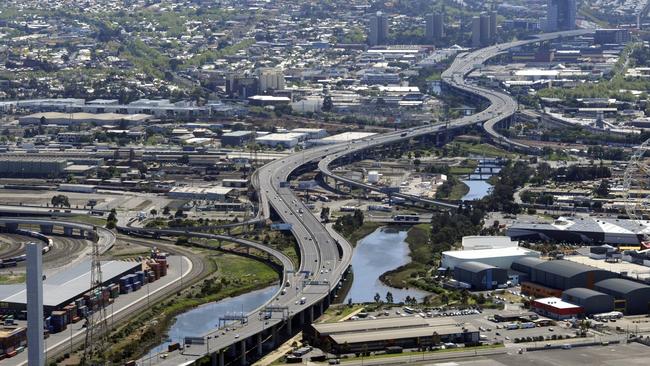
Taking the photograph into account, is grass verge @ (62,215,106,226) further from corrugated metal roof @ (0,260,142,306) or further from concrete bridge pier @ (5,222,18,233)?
corrugated metal roof @ (0,260,142,306)

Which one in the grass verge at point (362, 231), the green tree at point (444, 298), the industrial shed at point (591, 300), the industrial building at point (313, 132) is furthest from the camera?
the industrial building at point (313, 132)

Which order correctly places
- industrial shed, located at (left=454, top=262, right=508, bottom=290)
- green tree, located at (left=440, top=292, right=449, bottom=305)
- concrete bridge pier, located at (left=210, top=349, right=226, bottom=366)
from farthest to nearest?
industrial shed, located at (left=454, top=262, right=508, bottom=290)
green tree, located at (left=440, top=292, right=449, bottom=305)
concrete bridge pier, located at (left=210, top=349, right=226, bottom=366)

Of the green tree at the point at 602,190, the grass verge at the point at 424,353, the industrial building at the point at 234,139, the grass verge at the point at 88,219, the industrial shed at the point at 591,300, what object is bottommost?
the grass verge at the point at 424,353

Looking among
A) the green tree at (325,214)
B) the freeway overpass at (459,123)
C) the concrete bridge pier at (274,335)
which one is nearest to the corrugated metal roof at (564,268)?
the concrete bridge pier at (274,335)

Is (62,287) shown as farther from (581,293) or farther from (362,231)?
(362,231)

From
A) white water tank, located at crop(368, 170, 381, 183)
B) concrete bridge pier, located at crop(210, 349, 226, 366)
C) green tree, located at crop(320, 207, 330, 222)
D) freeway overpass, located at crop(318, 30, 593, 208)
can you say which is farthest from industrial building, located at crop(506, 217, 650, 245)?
concrete bridge pier, located at crop(210, 349, 226, 366)

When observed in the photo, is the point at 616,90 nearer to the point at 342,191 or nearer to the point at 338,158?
the point at 338,158

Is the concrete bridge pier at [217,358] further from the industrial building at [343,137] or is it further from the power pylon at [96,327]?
the industrial building at [343,137]
